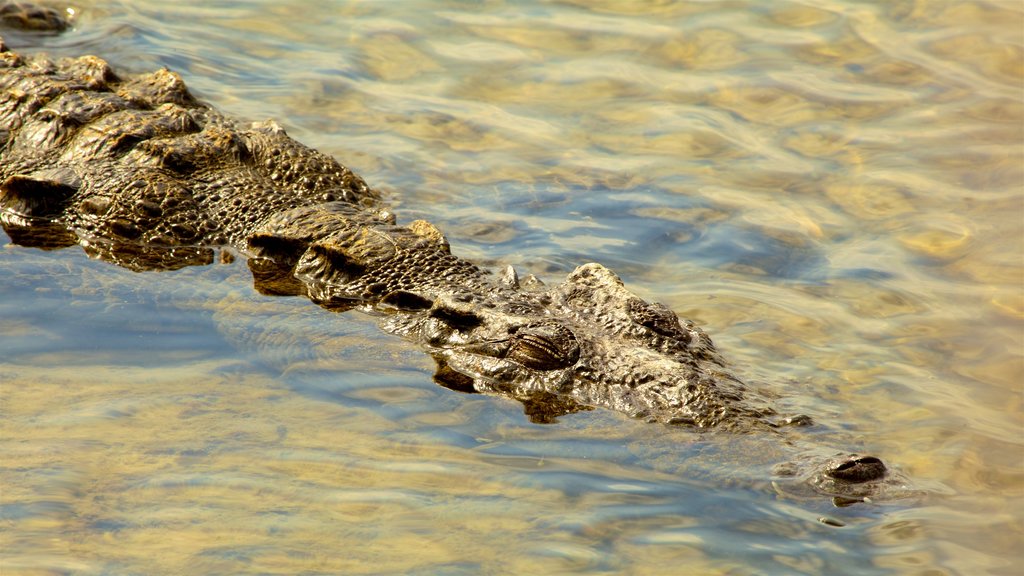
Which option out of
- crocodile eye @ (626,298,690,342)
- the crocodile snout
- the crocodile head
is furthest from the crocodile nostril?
crocodile eye @ (626,298,690,342)

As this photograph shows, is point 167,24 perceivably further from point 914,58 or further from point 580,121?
point 914,58

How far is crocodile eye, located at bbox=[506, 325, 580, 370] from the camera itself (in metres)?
5.75

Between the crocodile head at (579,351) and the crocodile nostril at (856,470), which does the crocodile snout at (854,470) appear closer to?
the crocodile nostril at (856,470)

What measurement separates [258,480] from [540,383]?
58.9 inches

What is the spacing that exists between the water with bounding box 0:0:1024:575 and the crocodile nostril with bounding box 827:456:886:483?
5.5 inches

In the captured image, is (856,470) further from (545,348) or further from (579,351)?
(545,348)

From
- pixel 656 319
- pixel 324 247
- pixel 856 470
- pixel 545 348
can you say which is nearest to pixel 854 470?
pixel 856 470

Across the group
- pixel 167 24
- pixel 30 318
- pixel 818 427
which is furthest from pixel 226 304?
pixel 167 24

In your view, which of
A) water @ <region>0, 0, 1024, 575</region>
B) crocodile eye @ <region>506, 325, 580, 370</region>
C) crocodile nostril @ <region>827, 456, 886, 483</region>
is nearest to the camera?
water @ <region>0, 0, 1024, 575</region>

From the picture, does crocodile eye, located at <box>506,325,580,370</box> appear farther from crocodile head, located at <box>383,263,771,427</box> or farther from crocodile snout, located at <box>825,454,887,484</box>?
crocodile snout, located at <box>825,454,887,484</box>

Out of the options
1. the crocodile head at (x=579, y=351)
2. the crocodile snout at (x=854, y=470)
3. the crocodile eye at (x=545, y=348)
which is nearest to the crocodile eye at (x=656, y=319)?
the crocodile head at (x=579, y=351)

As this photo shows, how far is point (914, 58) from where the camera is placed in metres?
9.48

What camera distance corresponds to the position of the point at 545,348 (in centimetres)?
577

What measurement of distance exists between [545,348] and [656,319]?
59cm
